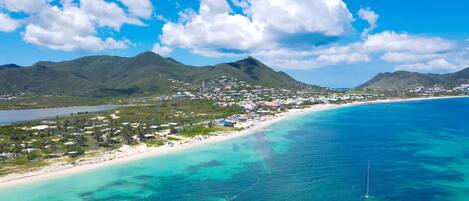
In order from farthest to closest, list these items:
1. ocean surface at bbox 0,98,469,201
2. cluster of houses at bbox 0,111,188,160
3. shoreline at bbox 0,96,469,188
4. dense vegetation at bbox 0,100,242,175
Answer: cluster of houses at bbox 0,111,188,160 → dense vegetation at bbox 0,100,242,175 → shoreline at bbox 0,96,469,188 → ocean surface at bbox 0,98,469,201

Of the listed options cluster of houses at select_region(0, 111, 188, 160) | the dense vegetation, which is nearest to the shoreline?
the dense vegetation

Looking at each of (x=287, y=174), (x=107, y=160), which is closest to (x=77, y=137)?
(x=107, y=160)

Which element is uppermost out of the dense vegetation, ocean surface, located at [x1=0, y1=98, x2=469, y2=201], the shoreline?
the dense vegetation

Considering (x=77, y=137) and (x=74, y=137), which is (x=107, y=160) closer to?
(x=77, y=137)

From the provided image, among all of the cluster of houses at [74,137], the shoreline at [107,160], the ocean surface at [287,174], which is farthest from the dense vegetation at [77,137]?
the ocean surface at [287,174]

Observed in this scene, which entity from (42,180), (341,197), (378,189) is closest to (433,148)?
(378,189)

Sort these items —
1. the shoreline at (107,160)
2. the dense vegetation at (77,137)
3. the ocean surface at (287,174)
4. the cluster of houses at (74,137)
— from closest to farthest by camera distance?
the ocean surface at (287,174), the shoreline at (107,160), the dense vegetation at (77,137), the cluster of houses at (74,137)

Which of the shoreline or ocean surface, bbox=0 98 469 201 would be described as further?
the shoreline

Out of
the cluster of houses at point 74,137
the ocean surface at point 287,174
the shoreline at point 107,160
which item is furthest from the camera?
the cluster of houses at point 74,137

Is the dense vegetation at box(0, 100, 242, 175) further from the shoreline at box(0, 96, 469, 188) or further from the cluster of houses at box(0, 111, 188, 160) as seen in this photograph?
the shoreline at box(0, 96, 469, 188)

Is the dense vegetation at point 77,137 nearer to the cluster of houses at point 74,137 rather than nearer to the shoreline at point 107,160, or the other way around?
the cluster of houses at point 74,137
